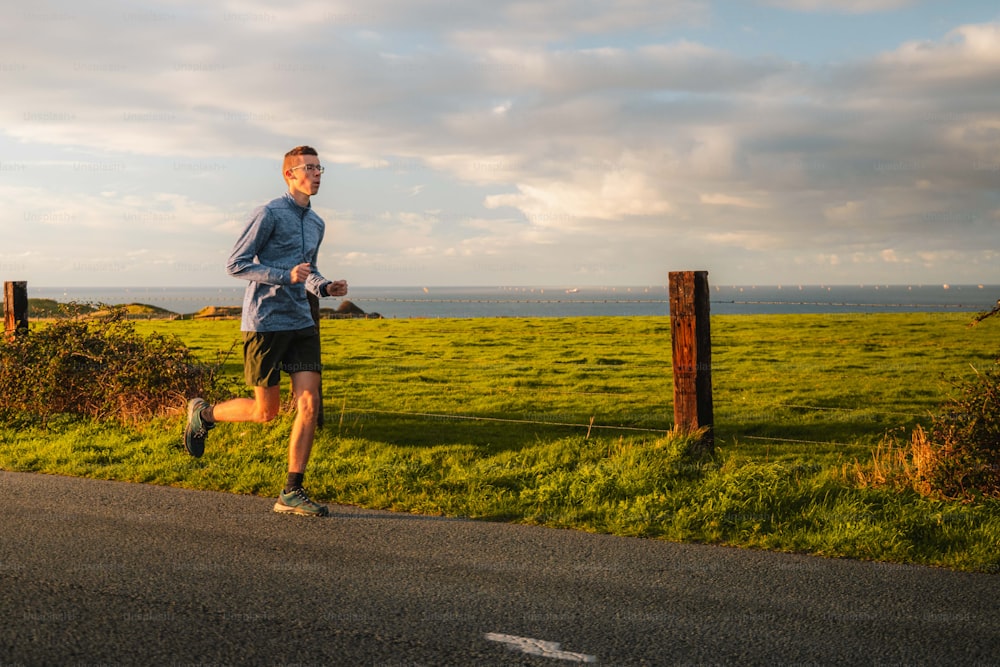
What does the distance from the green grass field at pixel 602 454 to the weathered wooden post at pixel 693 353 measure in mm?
257

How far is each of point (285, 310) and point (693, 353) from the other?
364cm

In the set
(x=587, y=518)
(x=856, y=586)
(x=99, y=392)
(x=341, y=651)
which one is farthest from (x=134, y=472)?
(x=856, y=586)

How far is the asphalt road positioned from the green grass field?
1.66 feet

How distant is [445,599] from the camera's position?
4.64 metres

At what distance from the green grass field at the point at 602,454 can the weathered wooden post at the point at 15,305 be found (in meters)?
2.21

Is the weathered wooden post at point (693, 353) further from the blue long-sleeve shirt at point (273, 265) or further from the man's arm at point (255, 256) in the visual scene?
the man's arm at point (255, 256)

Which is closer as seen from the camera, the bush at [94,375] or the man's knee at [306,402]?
the man's knee at [306,402]

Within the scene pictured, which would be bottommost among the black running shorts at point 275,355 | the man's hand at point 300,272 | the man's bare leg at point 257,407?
the man's bare leg at point 257,407

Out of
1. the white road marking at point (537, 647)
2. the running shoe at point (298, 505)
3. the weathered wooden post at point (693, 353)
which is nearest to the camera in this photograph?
the white road marking at point (537, 647)

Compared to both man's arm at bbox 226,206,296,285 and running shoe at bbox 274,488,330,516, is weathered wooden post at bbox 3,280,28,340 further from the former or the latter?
running shoe at bbox 274,488,330,516

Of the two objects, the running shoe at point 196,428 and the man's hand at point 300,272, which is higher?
the man's hand at point 300,272

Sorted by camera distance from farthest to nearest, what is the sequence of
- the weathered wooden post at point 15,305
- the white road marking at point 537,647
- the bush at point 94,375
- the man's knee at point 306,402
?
the weathered wooden post at point 15,305 < the bush at point 94,375 < the man's knee at point 306,402 < the white road marking at point 537,647

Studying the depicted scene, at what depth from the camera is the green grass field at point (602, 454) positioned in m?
6.17

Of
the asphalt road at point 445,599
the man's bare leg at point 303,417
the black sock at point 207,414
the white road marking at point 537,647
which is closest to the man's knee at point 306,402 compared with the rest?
the man's bare leg at point 303,417
